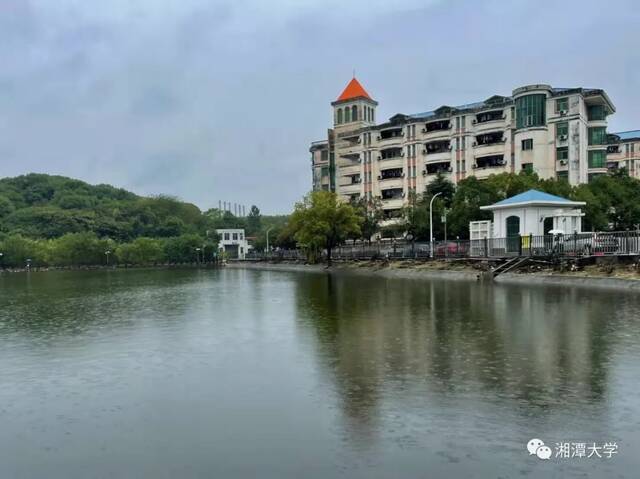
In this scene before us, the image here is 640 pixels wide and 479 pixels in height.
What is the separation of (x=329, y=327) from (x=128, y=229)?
114982 mm

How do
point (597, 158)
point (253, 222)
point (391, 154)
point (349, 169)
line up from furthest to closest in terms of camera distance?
point (253, 222)
point (349, 169)
point (391, 154)
point (597, 158)

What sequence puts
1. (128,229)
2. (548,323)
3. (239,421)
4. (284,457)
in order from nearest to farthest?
1. (284,457)
2. (239,421)
3. (548,323)
4. (128,229)

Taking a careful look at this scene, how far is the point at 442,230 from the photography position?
50.4 metres

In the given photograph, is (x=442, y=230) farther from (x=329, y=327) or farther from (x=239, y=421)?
(x=239, y=421)

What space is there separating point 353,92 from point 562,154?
32891mm

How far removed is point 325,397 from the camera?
8.28 meters

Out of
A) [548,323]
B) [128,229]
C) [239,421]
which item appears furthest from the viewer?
[128,229]

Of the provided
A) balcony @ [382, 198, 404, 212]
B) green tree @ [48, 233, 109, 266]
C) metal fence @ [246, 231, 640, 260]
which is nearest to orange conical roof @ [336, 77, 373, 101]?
balcony @ [382, 198, 404, 212]

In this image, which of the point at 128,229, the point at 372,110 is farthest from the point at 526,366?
the point at 128,229

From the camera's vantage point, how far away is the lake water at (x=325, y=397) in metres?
5.97

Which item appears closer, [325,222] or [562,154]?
[325,222]

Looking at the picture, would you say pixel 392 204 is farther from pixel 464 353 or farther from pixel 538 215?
pixel 464 353

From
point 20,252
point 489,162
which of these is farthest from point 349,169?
point 20,252

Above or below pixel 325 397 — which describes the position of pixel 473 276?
above
